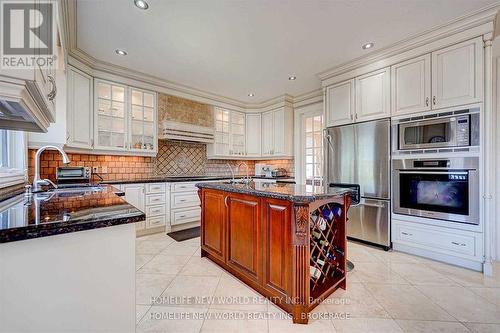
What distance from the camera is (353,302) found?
5.71 feet

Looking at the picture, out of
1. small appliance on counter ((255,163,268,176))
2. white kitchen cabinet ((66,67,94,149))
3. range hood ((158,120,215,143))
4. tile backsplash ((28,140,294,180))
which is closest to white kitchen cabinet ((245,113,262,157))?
small appliance on counter ((255,163,268,176))

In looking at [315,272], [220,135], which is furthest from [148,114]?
[315,272]

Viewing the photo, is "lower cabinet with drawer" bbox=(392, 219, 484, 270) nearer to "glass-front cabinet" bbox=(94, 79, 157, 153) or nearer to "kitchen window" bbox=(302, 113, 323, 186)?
"kitchen window" bbox=(302, 113, 323, 186)

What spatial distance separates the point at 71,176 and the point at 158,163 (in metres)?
1.43

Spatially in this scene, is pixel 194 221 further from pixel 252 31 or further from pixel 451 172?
pixel 451 172

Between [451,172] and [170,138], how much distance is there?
3979 mm

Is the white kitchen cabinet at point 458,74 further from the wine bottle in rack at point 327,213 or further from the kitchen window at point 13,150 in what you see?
the kitchen window at point 13,150

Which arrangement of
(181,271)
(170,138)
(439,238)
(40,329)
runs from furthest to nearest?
1. (170,138)
2. (439,238)
3. (181,271)
4. (40,329)

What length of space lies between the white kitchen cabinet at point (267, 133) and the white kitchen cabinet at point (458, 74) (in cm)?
297

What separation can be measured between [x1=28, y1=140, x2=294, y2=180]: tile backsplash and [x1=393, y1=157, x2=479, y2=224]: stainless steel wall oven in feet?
8.02

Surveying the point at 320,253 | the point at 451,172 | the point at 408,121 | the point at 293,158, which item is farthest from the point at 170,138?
the point at 451,172

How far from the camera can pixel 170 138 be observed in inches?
153

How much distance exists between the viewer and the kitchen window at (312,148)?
4.43m

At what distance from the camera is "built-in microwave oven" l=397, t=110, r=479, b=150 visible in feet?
7.31
